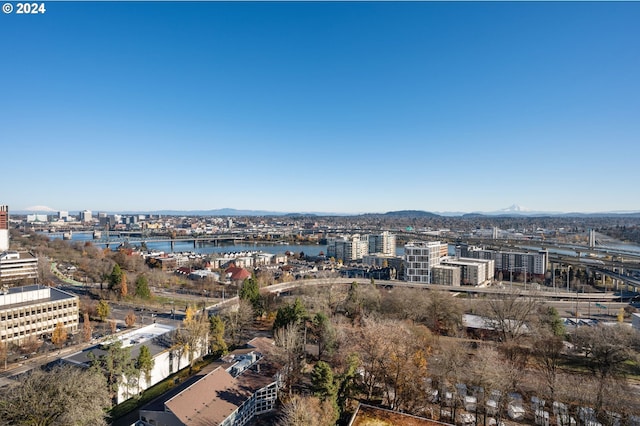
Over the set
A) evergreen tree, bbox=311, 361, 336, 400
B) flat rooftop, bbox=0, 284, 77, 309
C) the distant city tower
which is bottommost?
evergreen tree, bbox=311, 361, 336, 400

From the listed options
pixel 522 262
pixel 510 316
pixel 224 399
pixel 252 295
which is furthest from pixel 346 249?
pixel 224 399

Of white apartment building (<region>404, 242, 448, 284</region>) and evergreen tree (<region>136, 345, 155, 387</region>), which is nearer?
evergreen tree (<region>136, 345, 155, 387</region>)

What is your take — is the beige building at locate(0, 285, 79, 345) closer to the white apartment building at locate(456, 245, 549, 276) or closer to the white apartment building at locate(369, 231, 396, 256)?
the white apartment building at locate(456, 245, 549, 276)

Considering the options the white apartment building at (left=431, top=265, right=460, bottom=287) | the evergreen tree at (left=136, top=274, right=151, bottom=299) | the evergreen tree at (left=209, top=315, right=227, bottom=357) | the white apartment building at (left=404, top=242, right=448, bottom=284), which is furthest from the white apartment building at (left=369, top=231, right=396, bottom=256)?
the evergreen tree at (left=209, top=315, right=227, bottom=357)

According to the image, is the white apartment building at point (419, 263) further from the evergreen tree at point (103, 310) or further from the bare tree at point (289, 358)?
the evergreen tree at point (103, 310)

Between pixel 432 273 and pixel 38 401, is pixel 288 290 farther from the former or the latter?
pixel 38 401

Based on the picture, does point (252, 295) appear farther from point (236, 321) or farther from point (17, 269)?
point (17, 269)
